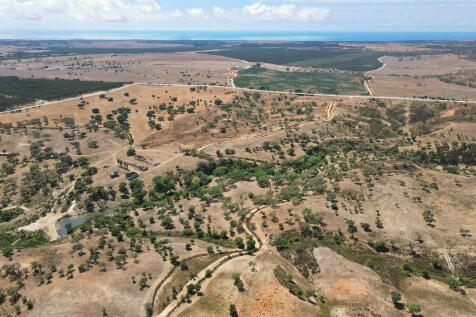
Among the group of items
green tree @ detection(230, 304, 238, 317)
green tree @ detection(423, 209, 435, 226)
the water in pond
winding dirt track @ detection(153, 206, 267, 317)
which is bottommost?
the water in pond

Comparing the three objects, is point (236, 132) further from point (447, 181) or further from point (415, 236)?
point (415, 236)

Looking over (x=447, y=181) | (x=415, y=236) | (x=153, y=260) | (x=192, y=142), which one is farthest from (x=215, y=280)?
(x=192, y=142)

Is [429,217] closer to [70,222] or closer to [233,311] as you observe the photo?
[233,311]

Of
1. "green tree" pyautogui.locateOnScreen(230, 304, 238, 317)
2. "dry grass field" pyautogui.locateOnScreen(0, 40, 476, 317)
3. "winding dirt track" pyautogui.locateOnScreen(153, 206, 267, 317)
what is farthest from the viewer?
"dry grass field" pyautogui.locateOnScreen(0, 40, 476, 317)

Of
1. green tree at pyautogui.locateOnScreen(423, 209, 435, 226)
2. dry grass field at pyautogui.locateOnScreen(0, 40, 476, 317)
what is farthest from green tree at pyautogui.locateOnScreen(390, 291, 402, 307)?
green tree at pyautogui.locateOnScreen(423, 209, 435, 226)

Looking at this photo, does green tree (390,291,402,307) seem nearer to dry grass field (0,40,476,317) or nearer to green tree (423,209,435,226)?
dry grass field (0,40,476,317)

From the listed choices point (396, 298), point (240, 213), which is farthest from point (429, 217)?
point (240, 213)

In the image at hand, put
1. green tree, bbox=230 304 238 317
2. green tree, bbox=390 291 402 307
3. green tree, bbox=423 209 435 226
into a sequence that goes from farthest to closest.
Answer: green tree, bbox=423 209 435 226, green tree, bbox=390 291 402 307, green tree, bbox=230 304 238 317

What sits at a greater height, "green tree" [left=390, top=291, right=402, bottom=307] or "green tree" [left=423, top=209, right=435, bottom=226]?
"green tree" [left=423, top=209, right=435, bottom=226]

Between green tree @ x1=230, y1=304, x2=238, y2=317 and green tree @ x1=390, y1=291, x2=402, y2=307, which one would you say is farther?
green tree @ x1=390, y1=291, x2=402, y2=307

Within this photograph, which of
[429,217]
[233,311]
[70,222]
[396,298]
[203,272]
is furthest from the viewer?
[70,222]
